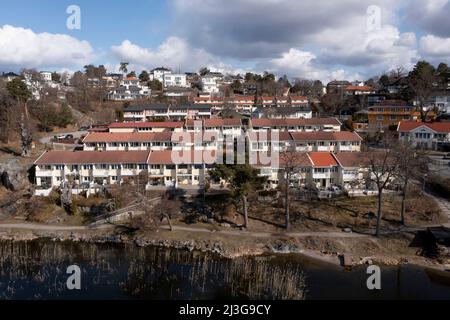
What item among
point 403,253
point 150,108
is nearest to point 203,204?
point 403,253

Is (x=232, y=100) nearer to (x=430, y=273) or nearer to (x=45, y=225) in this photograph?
(x=45, y=225)

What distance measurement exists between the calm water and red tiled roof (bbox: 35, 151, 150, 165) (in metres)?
11.2

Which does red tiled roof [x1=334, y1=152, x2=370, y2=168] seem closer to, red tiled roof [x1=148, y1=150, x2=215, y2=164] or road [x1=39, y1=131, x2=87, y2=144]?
red tiled roof [x1=148, y1=150, x2=215, y2=164]

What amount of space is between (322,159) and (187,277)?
19034mm

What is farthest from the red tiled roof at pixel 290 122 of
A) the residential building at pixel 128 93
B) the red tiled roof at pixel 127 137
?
the residential building at pixel 128 93

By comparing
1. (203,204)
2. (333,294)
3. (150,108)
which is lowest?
(333,294)

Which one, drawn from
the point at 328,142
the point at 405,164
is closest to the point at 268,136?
the point at 328,142

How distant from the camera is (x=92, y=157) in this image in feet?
115

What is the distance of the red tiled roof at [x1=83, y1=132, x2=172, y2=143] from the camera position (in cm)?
4109

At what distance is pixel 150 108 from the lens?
55.9 metres

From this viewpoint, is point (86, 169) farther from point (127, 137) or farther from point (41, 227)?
Answer: point (127, 137)

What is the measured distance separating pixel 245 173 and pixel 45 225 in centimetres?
1714

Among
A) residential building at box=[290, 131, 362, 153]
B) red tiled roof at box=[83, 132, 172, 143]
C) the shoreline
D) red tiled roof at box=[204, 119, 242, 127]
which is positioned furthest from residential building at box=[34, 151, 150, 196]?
residential building at box=[290, 131, 362, 153]

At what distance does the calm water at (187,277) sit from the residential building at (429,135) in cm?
2788
